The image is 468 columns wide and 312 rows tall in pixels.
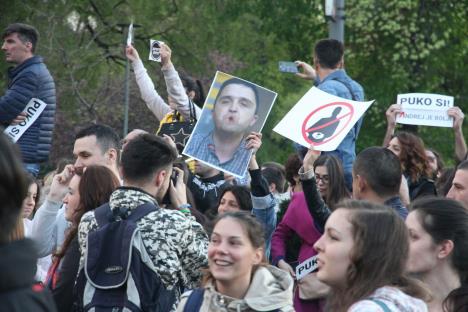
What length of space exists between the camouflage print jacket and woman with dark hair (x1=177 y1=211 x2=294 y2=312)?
308mm

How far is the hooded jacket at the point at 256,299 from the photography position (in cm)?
550

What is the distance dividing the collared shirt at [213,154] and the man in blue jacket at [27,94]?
2.60 metres

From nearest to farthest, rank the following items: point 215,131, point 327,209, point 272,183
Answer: point 327,209, point 215,131, point 272,183

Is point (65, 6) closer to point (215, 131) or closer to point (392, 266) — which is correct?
point (215, 131)

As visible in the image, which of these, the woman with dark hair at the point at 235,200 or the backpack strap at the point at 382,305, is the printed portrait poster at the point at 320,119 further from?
the backpack strap at the point at 382,305

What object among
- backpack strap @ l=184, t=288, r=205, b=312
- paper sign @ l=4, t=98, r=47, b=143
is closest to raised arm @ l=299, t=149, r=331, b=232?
backpack strap @ l=184, t=288, r=205, b=312

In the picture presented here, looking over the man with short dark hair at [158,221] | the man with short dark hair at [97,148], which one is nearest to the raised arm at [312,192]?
the man with short dark hair at [158,221]

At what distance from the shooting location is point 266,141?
31.0 m

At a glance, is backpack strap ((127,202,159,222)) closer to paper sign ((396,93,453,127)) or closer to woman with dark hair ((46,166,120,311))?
woman with dark hair ((46,166,120,311))

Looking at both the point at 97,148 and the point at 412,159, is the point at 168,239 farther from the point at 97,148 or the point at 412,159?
the point at 412,159

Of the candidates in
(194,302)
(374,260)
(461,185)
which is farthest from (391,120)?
(374,260)

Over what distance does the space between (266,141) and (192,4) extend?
457 centimetres

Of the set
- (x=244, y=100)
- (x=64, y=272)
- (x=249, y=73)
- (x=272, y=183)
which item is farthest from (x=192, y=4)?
(x=64, y=272)

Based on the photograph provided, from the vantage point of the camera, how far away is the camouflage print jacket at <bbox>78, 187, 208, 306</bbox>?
6125mm
